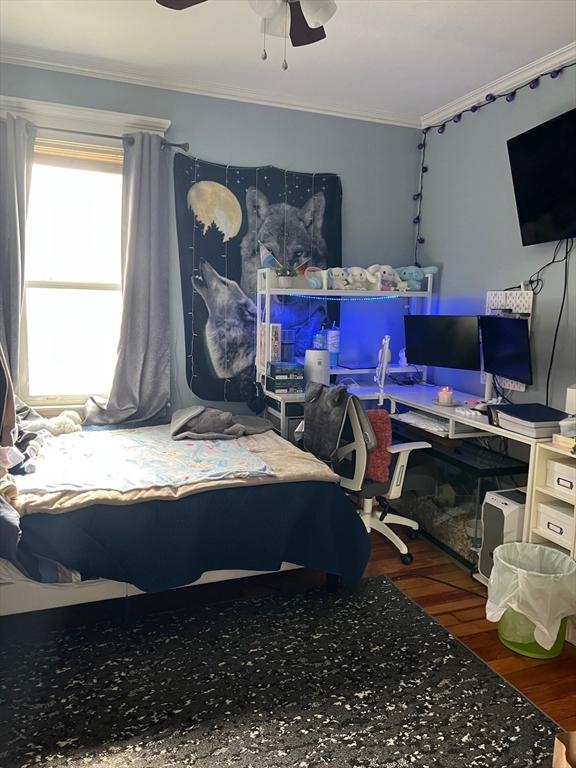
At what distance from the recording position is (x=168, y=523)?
2.30 metres

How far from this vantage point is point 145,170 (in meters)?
3.36

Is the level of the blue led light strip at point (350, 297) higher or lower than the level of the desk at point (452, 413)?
higher

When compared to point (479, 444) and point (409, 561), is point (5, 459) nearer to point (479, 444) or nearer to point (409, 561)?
point (409, 561)

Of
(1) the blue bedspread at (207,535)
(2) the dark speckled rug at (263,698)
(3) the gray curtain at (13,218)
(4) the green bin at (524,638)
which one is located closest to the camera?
(2) the dark speckled rug at (263,698)

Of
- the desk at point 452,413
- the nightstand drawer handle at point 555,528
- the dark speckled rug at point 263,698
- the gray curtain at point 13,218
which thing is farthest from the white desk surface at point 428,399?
the gray curtain at point 13,218

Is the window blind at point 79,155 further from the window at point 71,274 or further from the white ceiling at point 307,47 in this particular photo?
the white ceiling at point 307,47

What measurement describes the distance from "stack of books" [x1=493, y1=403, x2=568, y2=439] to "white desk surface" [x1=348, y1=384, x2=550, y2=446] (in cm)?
3

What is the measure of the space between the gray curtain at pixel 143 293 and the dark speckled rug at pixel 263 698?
1.38 meters

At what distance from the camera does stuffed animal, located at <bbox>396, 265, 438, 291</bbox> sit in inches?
152

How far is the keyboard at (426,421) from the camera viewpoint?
3119 mm

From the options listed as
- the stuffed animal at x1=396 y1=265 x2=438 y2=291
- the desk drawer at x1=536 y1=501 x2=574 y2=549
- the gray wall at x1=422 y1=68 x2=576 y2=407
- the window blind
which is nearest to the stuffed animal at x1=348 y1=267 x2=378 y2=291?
the stuffed animal at x1=396 y1=265 x2=438 y2=291

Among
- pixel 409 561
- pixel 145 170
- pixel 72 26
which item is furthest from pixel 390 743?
pixel 72 26

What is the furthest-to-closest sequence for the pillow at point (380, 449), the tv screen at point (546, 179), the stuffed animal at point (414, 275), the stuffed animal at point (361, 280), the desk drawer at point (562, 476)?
the stuffed animal at point (414, 275)
the stuffed animal at point (361, 280)
the pillow at point (380, 449)
the tv screen at point (546, 179)
the desk drawer at point (562, 476)

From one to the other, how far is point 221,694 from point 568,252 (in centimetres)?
255
